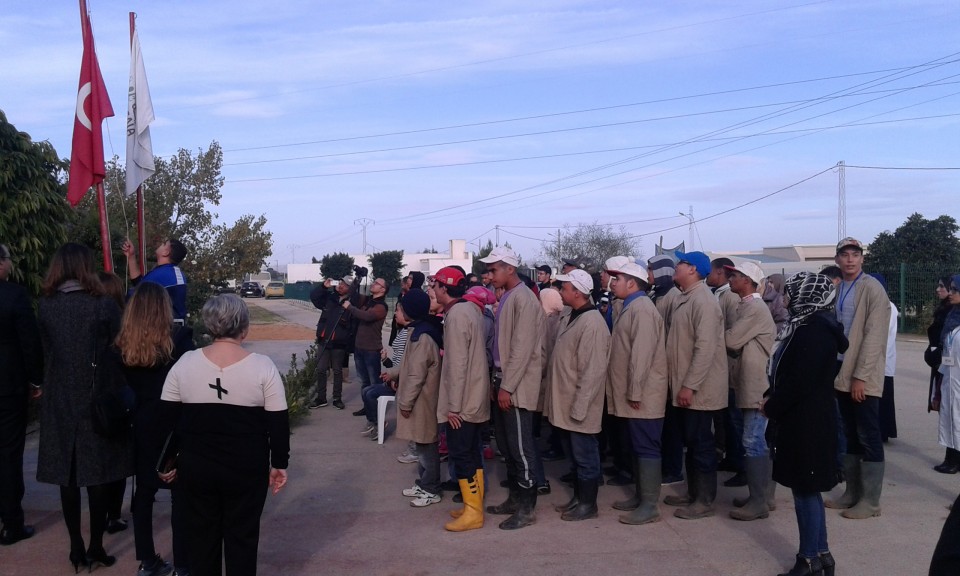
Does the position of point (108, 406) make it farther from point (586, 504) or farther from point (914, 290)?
point (914, 290)

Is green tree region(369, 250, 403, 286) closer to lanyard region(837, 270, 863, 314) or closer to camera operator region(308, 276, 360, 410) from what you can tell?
camera operator region(308, 276, 360, 410)

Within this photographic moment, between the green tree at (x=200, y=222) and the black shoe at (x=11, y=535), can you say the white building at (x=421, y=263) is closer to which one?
the green tree at (x=200, y=222)

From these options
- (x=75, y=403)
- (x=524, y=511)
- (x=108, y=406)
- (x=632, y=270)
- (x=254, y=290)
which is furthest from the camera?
(x=254, y=290)

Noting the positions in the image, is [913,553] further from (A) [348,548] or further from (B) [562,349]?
(A) [348,548]

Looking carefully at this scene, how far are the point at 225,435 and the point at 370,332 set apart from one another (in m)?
6.55

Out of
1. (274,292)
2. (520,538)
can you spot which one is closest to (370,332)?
(520,538)

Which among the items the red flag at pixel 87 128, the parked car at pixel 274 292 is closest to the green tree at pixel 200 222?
the red flag at pixel 87 128

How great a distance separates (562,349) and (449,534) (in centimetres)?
166

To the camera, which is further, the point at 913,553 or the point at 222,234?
the point at 222,234

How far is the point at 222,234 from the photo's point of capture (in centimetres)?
1903

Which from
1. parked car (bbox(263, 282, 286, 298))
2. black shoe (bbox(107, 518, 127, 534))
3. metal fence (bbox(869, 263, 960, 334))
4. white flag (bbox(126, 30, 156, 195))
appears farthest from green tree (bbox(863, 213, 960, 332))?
parked car (bbox(263, 282, 286, 298))


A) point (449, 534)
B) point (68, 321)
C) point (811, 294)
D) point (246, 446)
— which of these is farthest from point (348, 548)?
point (811, 294)

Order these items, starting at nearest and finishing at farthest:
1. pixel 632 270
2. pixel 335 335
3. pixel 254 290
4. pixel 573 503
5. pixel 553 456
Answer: pixel 632 270 < pixel 573 503 < pixel 553 456 < pixel 335 335 < pixel 254 290

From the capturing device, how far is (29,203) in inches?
333
